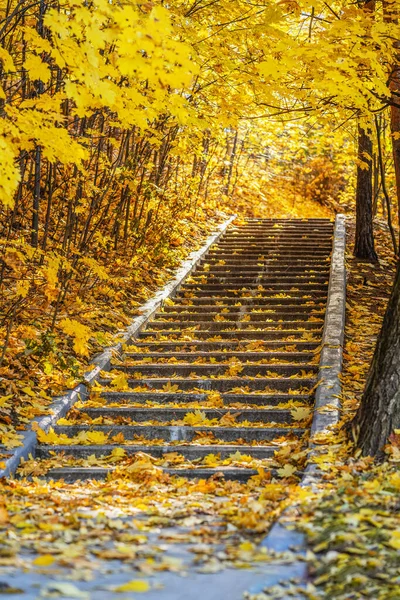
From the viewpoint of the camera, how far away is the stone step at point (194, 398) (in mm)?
6496

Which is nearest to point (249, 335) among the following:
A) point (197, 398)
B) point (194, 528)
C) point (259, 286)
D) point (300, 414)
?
point (197, 398)

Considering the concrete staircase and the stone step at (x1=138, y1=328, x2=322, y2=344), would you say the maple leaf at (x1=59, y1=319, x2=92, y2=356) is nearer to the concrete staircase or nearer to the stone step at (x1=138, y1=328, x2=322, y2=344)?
the concrete staircase

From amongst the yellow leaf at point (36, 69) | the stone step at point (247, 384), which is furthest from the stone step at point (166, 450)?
the yellow leaf at point (36, 69)

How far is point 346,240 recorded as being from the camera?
1436 cm

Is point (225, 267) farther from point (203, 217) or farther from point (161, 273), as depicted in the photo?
point (203, 217)

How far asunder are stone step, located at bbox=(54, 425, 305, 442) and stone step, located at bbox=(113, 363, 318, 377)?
150 cm

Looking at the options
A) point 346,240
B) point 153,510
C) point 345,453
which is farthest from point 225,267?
point 153,510

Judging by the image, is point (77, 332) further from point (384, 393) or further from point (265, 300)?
point (265, 300)

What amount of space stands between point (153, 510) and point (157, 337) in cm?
492

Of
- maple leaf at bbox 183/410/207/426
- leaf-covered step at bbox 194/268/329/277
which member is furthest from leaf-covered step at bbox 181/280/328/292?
maple leaf at bbox 183/410/207/426

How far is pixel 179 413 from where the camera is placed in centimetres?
623

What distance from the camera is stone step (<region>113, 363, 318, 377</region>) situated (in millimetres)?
7299

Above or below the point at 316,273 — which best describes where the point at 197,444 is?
below

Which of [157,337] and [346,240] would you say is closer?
[157,337]
